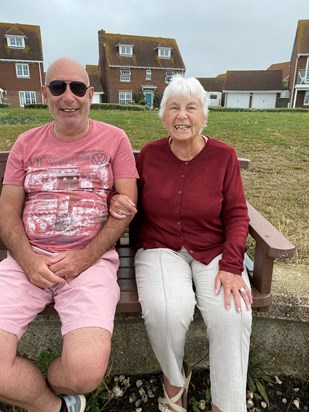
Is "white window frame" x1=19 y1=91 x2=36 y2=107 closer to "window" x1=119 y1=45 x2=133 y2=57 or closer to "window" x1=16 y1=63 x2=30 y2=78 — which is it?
"window" x1=16 y1=63 x2=30 y2=78

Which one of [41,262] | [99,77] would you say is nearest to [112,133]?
[41,262]

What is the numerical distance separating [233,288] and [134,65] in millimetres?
37001

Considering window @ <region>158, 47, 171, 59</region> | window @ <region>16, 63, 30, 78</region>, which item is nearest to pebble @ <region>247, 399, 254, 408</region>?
window @ <region>16, 63, 30, 78</region>

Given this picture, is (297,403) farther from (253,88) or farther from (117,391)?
(253,88)

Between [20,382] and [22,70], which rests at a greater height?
[22,70]

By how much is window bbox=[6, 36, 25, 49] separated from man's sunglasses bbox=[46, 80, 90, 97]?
3504cm

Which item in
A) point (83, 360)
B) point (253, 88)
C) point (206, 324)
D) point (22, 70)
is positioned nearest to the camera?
point (83, 360)

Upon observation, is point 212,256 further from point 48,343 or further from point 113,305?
point 48,343

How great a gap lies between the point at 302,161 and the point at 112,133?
4.23 meters

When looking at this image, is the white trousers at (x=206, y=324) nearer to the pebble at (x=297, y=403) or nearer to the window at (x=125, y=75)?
the pebble at (x=297, y=403)

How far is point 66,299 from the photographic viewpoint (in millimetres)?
1761

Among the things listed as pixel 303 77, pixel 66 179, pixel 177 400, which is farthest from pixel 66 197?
pixel 303 77

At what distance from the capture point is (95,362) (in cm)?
153

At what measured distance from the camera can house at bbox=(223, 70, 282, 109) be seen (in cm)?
4141
